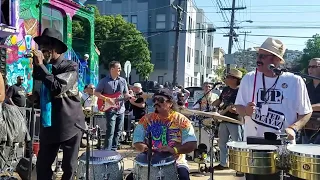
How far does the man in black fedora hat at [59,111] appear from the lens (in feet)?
12.5

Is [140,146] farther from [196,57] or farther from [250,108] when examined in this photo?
[196,57]

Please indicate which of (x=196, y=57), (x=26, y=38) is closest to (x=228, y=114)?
(x=26, y=38)

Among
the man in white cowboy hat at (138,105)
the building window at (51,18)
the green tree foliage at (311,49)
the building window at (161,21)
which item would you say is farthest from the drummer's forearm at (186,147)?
the green tree foliage at (311,49)

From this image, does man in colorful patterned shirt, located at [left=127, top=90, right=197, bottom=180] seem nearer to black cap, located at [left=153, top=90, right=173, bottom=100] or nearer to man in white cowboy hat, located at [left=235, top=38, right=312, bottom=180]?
black cap, located at [left=153, top=90, right=173, bottom=100]

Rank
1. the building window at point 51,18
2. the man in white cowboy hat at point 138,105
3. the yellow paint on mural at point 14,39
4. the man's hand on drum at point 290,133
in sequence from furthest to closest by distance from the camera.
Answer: the building window at point 51,18
the yellow paint on mural at point 14,39
the man in white cowboy hat at point 138,105
the man's hand on drum at point 290,133

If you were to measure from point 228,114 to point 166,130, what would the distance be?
9.17 ft

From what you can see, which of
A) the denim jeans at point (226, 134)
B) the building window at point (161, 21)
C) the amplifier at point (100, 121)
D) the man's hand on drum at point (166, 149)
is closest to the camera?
the man's hand on drum at point (166, 149)

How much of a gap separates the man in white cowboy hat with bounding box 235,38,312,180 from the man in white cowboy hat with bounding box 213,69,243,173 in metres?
3.02

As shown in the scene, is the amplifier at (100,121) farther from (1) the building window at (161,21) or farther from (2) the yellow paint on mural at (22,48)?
(1) the building window at (161,21)

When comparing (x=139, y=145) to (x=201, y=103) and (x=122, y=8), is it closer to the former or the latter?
(x=201, y=103)

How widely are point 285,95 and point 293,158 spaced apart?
0.80 metres

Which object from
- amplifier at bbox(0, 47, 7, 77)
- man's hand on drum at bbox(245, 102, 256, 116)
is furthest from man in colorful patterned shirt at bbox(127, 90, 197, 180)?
amplifier at bbox(0, 47, 7, 77)

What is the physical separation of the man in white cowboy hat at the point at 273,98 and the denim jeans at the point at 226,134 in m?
3.00

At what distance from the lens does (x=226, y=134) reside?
6.91m
